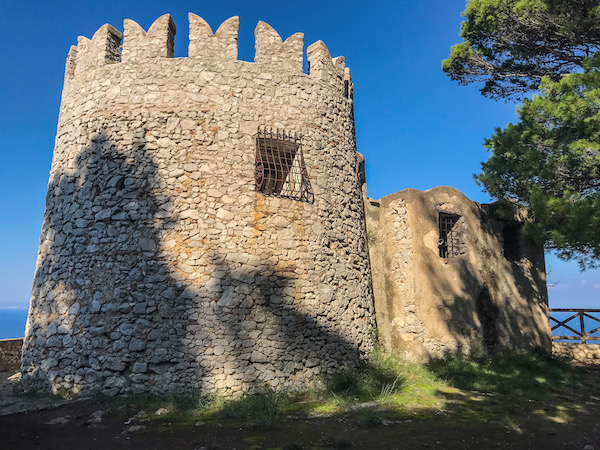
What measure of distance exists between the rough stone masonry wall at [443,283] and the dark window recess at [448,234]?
4.1 inches

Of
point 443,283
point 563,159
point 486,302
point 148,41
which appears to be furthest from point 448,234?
point 148,41

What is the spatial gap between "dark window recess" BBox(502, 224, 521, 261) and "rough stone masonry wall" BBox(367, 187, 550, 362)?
50 cm

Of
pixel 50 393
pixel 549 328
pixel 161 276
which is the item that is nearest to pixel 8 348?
pixel 50 393

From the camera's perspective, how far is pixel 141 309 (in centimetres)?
694

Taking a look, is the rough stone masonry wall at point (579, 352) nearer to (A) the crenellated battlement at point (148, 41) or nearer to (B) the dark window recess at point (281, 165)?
(B) the dark window recess at point (281, 165)

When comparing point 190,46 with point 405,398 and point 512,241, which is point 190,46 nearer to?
point 405,398

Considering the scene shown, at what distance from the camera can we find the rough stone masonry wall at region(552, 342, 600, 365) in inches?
478

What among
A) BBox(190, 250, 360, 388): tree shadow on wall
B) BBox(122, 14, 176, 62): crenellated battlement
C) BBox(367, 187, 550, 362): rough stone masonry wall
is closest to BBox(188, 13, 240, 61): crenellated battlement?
BBox(122, 14, 176, 62): crenellated battlement

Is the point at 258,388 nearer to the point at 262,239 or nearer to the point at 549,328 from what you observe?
the point at 262,239

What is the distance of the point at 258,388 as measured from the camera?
6836mm

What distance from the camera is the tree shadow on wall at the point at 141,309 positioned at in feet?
22.3

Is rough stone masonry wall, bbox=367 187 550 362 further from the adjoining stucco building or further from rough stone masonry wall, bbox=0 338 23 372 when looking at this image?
rough stone masonry wall, bbox=0 338 23 372

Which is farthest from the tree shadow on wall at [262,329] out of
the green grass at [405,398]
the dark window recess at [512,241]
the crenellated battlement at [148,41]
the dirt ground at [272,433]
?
the dark window recess at [512,241]

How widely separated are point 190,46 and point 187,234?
3.70 metres
